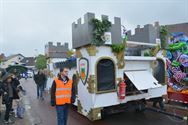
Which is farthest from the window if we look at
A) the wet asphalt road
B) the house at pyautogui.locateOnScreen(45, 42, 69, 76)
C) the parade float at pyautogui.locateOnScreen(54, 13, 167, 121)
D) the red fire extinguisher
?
the house at pyautogui.locateOnScreen(45, 42, 69, 76)

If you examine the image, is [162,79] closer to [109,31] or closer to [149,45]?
[149,45]

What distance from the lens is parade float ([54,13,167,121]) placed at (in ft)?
21.0

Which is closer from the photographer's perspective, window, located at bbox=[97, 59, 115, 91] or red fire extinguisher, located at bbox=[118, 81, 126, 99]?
window, located at bbox=[97, 59, 115, 91]

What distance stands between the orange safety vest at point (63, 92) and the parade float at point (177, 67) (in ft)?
19.4

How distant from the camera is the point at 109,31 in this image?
670 centimetres

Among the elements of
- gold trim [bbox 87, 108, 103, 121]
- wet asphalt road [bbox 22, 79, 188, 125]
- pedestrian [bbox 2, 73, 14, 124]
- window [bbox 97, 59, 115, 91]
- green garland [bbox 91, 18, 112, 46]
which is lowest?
wet asphalt road [bbox 22, 79, 188, 125]

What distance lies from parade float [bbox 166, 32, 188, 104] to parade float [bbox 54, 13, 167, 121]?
2.33m

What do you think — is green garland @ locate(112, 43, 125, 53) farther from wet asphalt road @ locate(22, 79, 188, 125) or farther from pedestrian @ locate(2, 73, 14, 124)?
pedestrian @ locate(2, 73, 14, 124)

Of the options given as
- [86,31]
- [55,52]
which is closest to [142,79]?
[86,31]

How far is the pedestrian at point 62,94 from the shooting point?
17.0 feet

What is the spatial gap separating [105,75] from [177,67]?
5469 millimetres

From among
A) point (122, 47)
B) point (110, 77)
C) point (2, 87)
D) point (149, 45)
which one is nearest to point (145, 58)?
point (149, 45)

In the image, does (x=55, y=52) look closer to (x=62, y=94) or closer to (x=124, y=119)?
(x=124, y=119)

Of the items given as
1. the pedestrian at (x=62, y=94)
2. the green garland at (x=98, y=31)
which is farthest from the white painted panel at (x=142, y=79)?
the pedestrian at (x=62, y=94)
